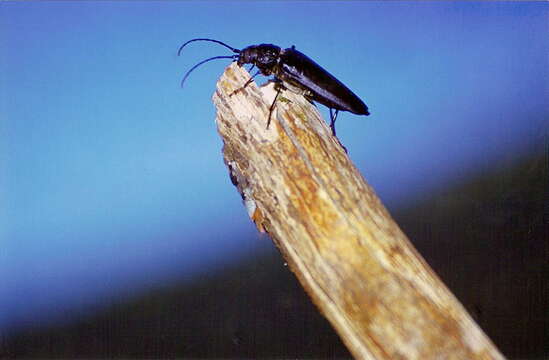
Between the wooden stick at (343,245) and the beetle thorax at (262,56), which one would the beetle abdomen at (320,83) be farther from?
the wooden stick at (343,245)

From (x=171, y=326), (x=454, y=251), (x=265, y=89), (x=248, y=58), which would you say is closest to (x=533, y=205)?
(x=454, y=251)

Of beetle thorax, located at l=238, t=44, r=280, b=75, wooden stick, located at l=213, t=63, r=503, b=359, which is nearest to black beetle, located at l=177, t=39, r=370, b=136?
beetle thorax, located at l=238, t=44, r=280, b=75

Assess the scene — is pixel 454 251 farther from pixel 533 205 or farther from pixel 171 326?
pixel 171 326

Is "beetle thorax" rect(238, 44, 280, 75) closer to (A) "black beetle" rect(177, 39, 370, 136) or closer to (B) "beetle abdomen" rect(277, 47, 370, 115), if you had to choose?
(A) "black beetle" rect(177, 39, 370, 136)

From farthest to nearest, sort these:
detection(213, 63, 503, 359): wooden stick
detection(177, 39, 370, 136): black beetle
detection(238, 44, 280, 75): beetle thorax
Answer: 1. detection(238, 44, 280, 75): beetle thorax
2. detection(177, 39, 370, 136): black beetle
3. detection(213, 63, 503, 359): wooden stick

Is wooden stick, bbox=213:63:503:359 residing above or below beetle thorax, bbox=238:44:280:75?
below

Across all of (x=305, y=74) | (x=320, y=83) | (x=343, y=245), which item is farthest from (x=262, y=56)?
(x=343, y=245)

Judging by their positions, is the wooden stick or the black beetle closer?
the wooden stick
